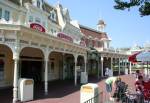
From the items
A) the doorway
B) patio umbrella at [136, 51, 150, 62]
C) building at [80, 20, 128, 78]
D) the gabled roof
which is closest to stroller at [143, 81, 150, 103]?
patio umbrella at [136, 51, 150, 62]

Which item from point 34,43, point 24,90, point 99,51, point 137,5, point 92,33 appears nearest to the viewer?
point 137,5

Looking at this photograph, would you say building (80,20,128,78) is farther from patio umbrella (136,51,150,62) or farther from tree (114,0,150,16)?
tree (114,0,150,16)

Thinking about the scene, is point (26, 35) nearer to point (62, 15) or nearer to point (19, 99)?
point (19, 99)

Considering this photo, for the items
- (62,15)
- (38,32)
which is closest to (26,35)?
(38,32)

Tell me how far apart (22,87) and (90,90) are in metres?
5.35

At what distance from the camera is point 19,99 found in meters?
15.3

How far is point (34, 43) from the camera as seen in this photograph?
16.7m

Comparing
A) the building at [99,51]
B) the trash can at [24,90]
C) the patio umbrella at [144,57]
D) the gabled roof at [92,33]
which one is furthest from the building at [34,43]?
the patio umbrella at [144,57]

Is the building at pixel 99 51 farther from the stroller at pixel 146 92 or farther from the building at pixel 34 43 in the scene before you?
the stroller at pixel 146 92

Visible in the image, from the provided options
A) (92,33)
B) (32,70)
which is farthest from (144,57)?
(92,33)

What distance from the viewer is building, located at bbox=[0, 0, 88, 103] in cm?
1496

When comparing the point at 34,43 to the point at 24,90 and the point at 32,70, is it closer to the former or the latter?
the point at 24,90

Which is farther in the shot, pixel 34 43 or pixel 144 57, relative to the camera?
pixel 34 43

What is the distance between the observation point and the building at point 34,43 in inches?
589
